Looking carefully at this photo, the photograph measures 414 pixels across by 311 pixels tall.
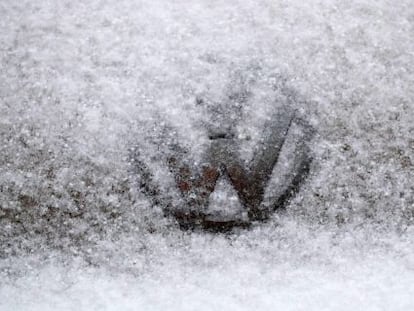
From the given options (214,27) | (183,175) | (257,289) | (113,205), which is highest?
(214,27)

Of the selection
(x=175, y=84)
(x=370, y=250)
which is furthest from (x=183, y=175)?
(x=370, y=250)

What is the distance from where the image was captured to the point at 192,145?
1.99m

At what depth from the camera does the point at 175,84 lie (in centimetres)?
205

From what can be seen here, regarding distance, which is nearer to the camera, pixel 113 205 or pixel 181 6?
pixel 113 205

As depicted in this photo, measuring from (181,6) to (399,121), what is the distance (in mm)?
1071

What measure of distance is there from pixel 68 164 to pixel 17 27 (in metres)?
0.67

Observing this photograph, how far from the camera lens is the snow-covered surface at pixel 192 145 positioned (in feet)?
6.24

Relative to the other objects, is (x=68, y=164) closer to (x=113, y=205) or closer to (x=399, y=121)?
(x=113, y=205)

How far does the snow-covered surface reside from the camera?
190 cm

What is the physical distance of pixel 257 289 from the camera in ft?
6.23

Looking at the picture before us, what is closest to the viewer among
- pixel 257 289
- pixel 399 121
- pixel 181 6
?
pixel 257 289

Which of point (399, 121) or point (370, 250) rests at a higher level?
point (399, 121)

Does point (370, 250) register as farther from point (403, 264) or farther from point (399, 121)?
point (399, 121)

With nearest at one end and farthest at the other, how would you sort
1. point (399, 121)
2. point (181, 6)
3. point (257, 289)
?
point (257, 289) → point (399, 121) → point (181, 6)
